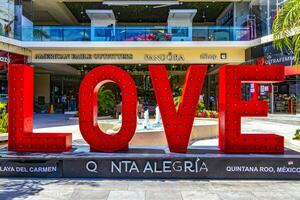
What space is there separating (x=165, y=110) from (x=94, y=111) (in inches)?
59.4

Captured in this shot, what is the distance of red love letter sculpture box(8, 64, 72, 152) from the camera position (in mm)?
8695

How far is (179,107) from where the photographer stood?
8602 mm

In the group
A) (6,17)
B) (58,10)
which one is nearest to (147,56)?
(58,10)

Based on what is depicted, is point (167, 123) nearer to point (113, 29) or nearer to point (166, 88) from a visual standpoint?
point (166, 88)

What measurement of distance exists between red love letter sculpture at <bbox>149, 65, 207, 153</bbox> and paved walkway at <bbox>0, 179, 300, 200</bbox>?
1084mm

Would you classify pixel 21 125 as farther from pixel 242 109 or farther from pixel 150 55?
pixel 150 55

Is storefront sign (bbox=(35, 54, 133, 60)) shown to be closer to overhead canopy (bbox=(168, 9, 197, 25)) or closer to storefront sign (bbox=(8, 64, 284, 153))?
overhead canopy (bbox=(168, 9, 197, 25))

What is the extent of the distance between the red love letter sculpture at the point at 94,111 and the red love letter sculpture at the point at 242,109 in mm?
1920

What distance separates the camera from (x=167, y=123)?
8562 mm

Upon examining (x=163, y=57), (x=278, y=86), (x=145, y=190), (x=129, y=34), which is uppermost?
(x=129, y=34)

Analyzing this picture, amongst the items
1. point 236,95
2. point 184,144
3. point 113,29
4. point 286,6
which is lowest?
point 184,144

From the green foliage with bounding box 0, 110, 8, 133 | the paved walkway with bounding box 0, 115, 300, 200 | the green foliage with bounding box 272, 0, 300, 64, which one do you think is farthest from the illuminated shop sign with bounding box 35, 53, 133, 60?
the paved walkway with bounding box 0, 115, 300, 200

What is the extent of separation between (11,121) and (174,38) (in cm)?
1927

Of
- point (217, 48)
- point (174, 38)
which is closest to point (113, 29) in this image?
point (174, 38)
